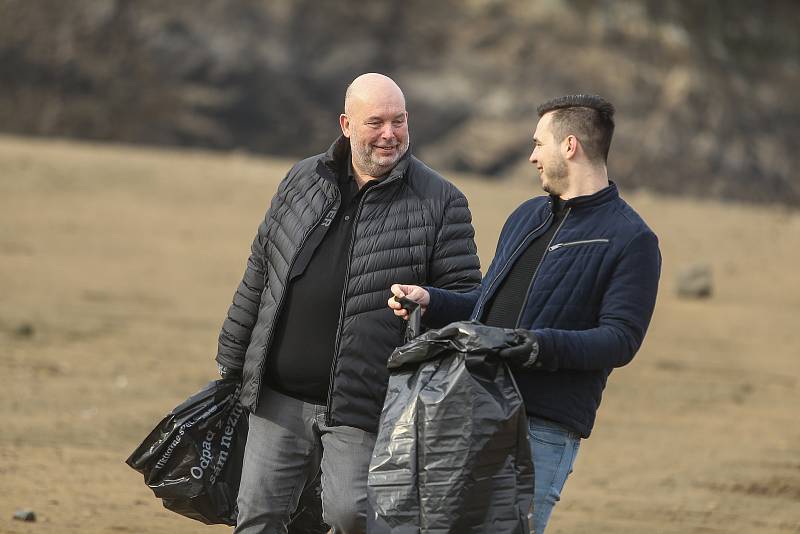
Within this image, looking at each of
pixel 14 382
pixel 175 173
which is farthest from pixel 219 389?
pixel 175 173

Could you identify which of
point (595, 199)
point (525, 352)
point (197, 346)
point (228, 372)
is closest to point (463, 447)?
point (525, 352)

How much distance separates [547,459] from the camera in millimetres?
4094

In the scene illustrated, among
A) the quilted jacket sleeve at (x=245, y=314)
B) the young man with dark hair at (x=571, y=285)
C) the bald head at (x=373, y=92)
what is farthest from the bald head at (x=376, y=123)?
the young man with dark hair at (x=571, y=285)

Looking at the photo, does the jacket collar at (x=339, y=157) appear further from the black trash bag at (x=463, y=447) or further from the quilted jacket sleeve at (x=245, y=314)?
the black trash bag at (x=463, y=447)

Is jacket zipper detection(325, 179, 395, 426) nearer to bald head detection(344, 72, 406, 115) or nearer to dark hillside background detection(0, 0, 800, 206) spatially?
bald head detection(344, 72, 406, 115)

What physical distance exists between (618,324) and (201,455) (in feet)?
5.44

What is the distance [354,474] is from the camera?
4539 mm

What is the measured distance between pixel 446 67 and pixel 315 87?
113 inches

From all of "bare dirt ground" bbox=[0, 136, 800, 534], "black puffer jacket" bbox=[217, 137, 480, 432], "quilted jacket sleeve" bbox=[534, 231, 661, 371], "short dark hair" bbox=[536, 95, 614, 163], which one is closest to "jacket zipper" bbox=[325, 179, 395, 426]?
"black puffer jacket" bbox=[217, 137, 480, 432]

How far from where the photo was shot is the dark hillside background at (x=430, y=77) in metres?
29.3

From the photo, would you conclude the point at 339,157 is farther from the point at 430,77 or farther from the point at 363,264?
the point at 430,77

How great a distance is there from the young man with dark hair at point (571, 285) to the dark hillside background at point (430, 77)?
1004 inches

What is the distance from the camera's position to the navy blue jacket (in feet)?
12.8

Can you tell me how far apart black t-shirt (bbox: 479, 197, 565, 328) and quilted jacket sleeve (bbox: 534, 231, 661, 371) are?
0.79 ft
